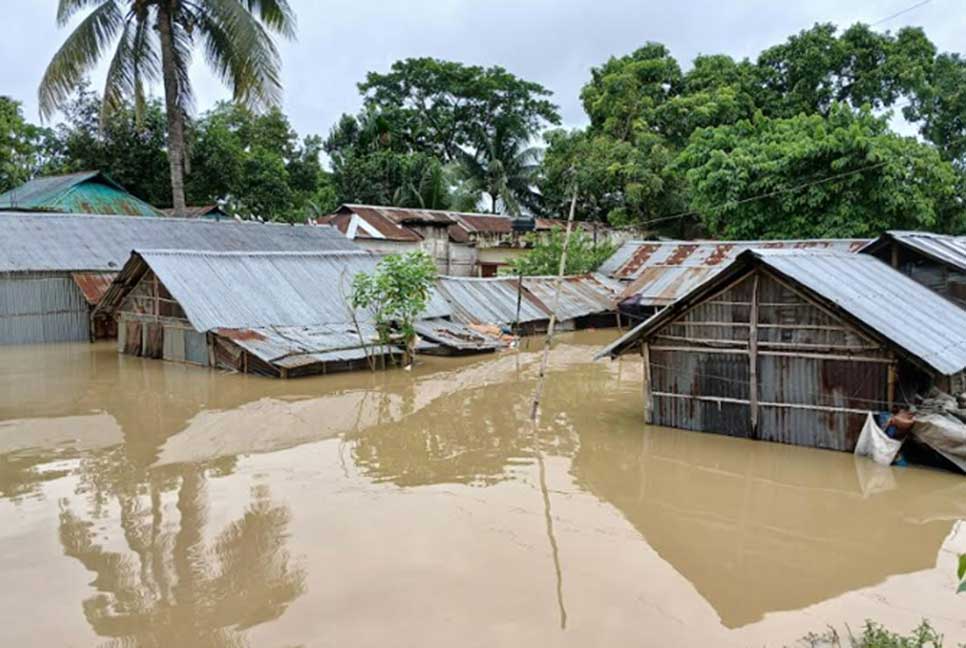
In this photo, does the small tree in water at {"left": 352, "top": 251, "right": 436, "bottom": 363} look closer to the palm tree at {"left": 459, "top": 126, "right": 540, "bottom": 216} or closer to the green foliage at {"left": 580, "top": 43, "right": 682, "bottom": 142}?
the green foliage at {"left": 580, "top": 43, "right": 682, "bottom": 142}

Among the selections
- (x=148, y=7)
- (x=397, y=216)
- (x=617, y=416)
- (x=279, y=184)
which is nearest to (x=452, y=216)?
(x=397, y=216)

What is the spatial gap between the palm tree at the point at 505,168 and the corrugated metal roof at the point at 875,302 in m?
23.6

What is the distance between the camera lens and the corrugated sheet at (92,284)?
19.3 metres

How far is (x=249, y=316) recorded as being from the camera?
52.4ft

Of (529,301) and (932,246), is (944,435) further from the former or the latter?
(529,301)

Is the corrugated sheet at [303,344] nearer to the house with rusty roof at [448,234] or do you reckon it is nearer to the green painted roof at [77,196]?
the house with rusty roof at [448,234]

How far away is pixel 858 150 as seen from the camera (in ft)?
72.5

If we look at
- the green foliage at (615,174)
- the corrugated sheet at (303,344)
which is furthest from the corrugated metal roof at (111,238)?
the green foliage at (615,174)

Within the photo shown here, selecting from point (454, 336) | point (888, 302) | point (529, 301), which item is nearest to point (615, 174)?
point (529, 301)

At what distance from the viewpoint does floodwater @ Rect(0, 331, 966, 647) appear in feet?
18.0

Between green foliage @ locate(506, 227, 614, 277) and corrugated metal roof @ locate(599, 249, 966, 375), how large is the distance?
550 inches

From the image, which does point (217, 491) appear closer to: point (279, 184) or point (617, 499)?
point (617, 499)

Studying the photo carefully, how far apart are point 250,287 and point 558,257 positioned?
456 inches

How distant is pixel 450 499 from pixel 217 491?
2.54 metres
